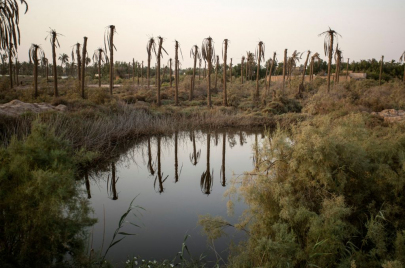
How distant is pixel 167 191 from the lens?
24.6 ft

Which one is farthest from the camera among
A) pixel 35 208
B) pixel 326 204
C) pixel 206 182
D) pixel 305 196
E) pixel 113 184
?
pixel 206 182

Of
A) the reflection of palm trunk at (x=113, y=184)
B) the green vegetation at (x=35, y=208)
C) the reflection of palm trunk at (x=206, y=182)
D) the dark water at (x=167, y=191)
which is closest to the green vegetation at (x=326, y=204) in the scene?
the dark water at (x=167, y=191)

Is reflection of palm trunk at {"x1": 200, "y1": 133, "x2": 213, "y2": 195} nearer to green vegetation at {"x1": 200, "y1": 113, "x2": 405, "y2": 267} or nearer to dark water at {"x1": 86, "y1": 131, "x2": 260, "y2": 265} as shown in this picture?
dark water at {"x1": 86, "y1": 131, "x2": 260, "y2": 265}

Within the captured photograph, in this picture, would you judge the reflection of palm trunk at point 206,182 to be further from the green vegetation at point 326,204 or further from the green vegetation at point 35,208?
the green vegetation at point 35,208

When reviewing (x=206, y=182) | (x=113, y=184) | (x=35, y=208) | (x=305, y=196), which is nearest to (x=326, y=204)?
(x=305, y=196)

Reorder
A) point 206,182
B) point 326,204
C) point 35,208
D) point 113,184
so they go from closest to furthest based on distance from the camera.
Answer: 1. point 35,208
2. point 326,204
3. point 113,184
4. point 206,182

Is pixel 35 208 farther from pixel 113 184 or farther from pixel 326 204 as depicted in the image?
pixel 113 184

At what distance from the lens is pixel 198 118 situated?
17938 millimetres

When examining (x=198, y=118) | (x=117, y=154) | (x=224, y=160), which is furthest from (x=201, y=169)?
(x=198, y=118)

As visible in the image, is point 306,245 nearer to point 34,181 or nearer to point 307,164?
point 307,164

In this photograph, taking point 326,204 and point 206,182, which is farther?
point 206,182

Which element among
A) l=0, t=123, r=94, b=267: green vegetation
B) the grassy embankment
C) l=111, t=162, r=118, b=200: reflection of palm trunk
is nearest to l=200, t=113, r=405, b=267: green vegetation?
the grassy embankment

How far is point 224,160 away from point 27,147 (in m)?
7.92

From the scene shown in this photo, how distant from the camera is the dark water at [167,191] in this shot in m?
4.89
